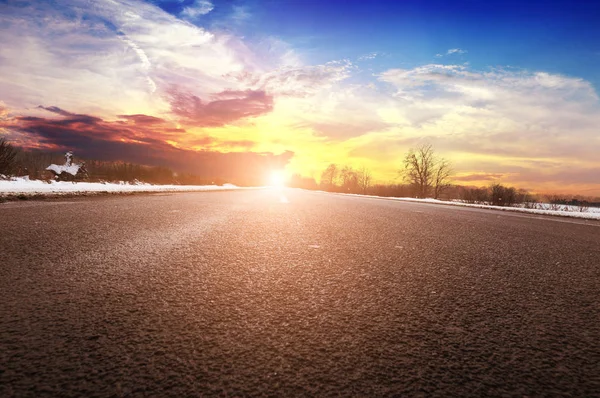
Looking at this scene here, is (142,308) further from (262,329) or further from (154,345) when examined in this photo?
(262,329)

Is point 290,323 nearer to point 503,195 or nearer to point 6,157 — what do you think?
point 6,157

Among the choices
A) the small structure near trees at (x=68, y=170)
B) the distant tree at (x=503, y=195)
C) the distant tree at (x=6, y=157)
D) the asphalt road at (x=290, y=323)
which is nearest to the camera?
the asphalt road at (x=290, y=323)

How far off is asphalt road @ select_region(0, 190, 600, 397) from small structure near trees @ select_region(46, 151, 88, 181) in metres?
26.9

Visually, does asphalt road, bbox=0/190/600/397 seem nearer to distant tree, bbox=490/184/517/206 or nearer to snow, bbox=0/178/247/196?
snow, bbox=0/178/247/196

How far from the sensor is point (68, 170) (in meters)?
26.7

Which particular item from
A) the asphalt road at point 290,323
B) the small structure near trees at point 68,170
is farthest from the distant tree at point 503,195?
the small structure near trees at point 68,170

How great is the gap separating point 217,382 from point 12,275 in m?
2.86

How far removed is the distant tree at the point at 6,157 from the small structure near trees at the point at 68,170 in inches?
127

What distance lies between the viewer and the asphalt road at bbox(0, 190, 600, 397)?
1.49 meters

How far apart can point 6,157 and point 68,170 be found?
4.97 meters

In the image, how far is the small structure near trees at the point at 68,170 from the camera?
25.9 meters

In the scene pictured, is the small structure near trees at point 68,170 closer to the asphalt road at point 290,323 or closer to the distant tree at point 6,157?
the distant tree at point 6,157

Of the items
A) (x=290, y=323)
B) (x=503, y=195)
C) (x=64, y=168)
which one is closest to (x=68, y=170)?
(x=64, y=168)

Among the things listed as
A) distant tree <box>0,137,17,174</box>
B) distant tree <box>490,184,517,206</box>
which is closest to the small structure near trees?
distant tree <box>0,137,17,174</box>
